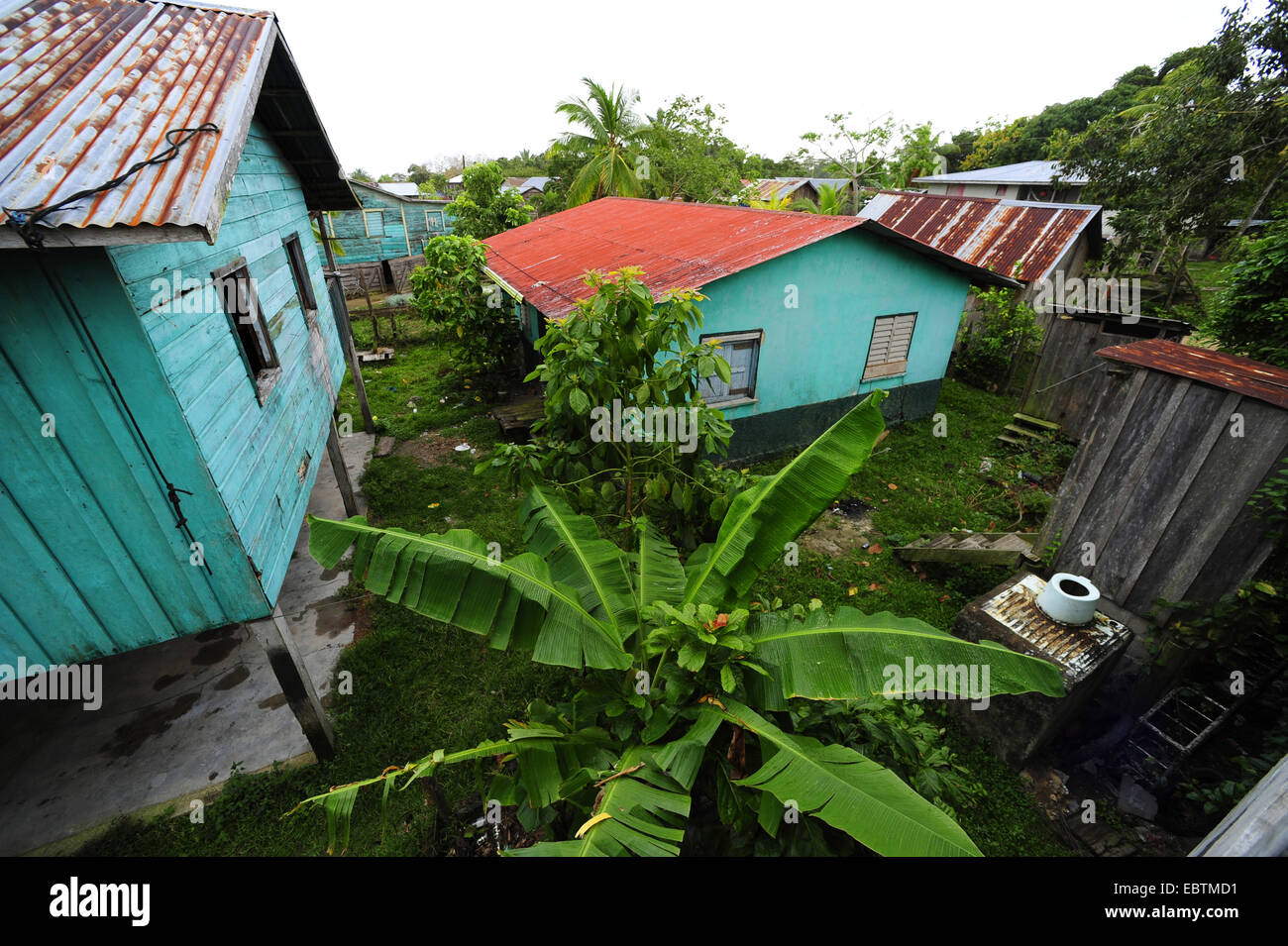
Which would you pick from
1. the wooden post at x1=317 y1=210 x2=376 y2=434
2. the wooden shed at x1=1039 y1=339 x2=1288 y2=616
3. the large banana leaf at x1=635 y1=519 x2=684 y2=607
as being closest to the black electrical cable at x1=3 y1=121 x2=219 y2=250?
the large banana leaf at x1=635 y1=519 x2=684 y2=607

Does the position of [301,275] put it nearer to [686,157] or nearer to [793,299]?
[793,299]

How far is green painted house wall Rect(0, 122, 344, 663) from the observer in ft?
9.36

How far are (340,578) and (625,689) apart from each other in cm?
554

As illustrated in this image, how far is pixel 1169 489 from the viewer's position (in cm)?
482

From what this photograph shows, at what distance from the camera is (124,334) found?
2.97 meters

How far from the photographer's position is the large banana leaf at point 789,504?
3438 millimetres

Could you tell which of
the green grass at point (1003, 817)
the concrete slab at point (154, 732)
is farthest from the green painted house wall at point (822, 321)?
the concrete slab at point (154, 732)

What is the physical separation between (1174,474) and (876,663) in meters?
4.17

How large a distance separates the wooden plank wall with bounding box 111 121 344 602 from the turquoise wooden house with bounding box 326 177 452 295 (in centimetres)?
1519

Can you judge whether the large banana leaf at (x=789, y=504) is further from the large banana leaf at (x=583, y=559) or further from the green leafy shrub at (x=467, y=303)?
the green leafy shrub at (x=467, y=303)

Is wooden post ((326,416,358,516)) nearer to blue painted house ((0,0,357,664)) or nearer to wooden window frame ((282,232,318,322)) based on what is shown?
wooden window frame ((282,232,318,322))

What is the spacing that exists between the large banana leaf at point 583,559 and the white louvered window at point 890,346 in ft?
26.7
